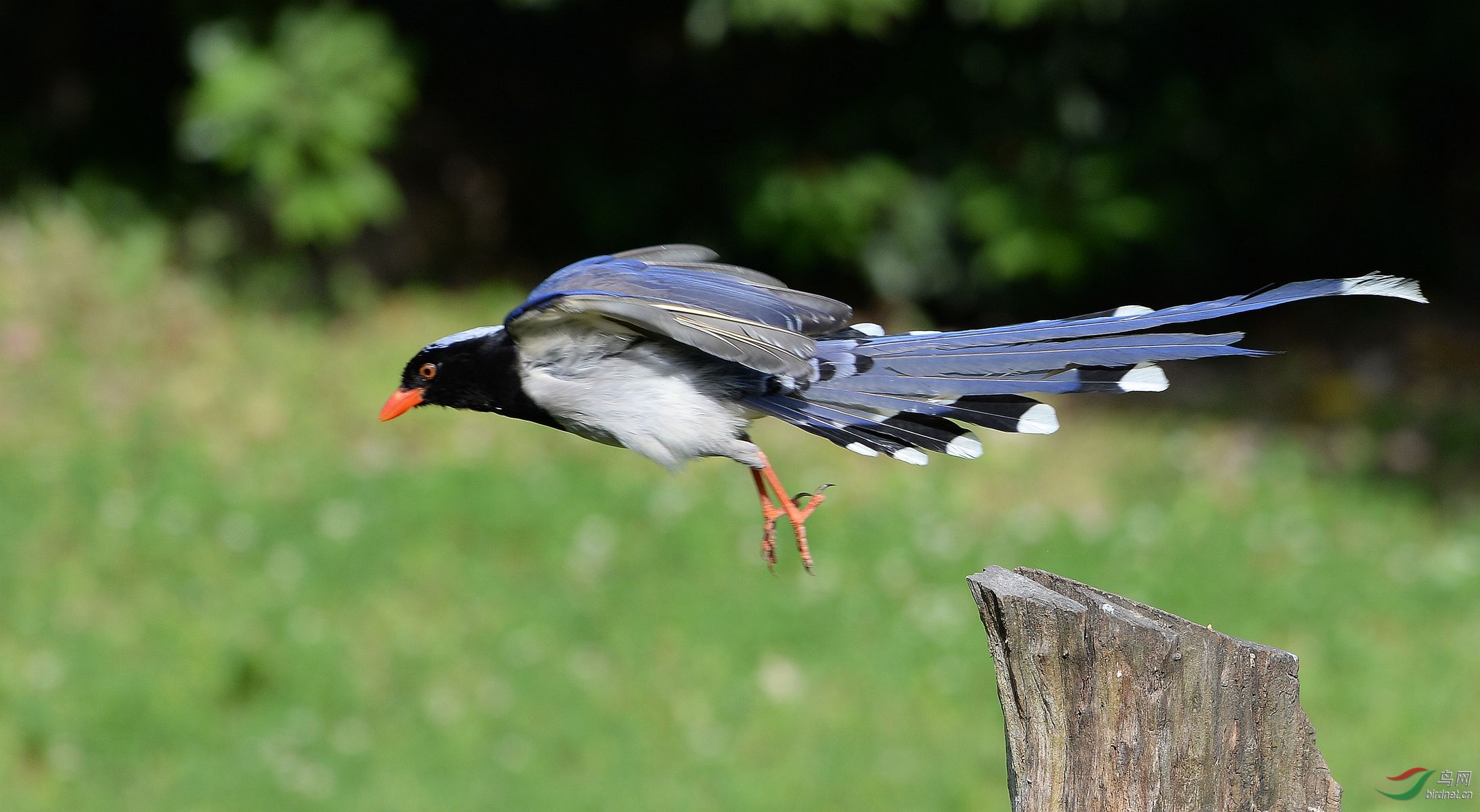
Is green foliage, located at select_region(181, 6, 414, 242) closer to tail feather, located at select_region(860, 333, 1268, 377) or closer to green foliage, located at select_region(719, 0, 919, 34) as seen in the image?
green foliage, located at select_region(719, 0, 919, 34)

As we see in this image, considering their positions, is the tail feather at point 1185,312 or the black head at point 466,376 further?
the black head at point 466,376

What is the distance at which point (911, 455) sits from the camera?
9.00ft

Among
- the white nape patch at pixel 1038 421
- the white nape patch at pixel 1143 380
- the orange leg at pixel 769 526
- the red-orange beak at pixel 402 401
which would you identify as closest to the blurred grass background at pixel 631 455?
the orange leg at pixel 769 526

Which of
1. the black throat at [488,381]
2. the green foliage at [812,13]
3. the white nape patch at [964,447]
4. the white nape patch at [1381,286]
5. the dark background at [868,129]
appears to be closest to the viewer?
the white nape patch at [1381,286]

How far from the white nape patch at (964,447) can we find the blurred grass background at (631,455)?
2621mm

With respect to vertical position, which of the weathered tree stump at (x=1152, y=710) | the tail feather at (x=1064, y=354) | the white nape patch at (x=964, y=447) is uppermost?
the tail feather at (x=1064, y=354)

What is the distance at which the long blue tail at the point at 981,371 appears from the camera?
8.27 ft

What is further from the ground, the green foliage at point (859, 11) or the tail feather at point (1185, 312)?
the green foliage at point (859, 11)

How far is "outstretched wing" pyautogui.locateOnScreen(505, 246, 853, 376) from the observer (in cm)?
265

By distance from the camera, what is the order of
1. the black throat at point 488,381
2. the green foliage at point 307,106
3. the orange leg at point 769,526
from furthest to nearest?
the green foliage at point 307,106 → the orange leg at point 769,526 → the black throat at point 488,381

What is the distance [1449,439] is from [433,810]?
5.50 m

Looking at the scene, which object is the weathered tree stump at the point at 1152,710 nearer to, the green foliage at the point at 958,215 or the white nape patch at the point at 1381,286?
the white nape patch at the point at 1381,286

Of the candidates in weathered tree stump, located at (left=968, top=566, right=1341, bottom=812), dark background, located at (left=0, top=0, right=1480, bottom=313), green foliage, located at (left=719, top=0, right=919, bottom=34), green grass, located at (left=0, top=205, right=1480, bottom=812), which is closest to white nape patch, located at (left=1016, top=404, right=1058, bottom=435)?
weathered tree stump, located at (left=968, top=566, right=1341, bottom=812)

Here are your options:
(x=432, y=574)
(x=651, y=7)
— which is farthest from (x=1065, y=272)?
(x=432, y=574)
